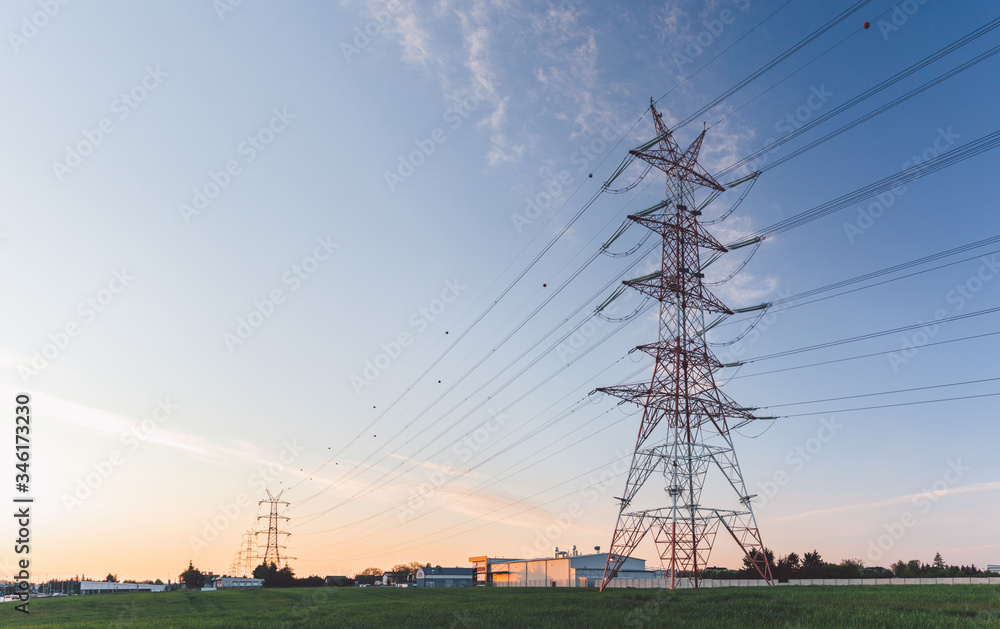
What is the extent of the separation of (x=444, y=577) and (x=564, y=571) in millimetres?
66624

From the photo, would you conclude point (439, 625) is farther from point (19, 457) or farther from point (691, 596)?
point (19, 457)

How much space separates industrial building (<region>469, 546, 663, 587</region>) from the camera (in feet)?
305

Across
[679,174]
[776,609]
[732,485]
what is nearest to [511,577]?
[732,485]

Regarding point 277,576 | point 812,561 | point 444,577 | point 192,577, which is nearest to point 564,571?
point 812,561

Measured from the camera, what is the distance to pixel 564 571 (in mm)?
98250

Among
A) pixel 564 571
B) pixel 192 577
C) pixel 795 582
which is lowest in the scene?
pixel 192 577

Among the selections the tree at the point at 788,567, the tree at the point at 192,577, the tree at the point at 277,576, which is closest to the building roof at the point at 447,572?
the tree at the point at 277,576

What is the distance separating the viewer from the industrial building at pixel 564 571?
92.9m

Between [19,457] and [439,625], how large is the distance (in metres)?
23.5

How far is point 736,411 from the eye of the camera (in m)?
44.9

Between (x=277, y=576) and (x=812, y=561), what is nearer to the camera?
(x=812, y=561)

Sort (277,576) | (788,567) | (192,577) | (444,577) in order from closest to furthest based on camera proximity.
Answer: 1. (788,567)
2. (277,576)
3. (444,577)
4. (192,577)

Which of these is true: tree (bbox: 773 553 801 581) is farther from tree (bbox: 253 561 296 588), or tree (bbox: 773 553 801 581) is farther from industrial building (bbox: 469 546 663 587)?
tree (bbox: 253 561 296 588)

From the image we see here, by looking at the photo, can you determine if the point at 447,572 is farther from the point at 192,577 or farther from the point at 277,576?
the point at 192,577
